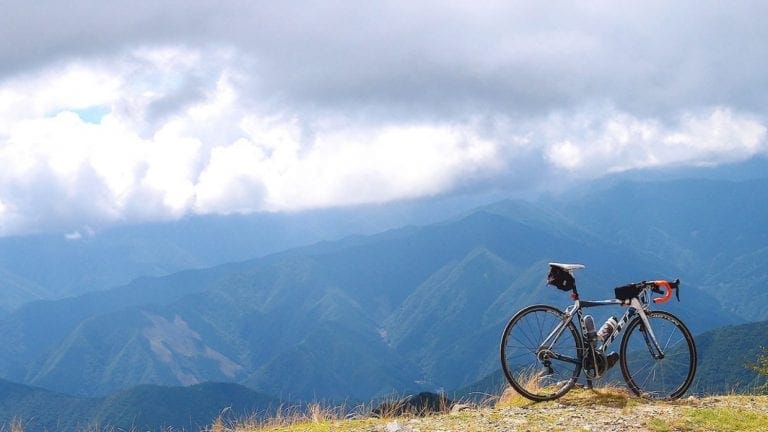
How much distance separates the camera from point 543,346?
1179 cm

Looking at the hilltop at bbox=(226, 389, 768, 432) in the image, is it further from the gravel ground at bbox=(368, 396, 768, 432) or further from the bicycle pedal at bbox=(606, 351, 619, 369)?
the bicycle pedal at bbox=(606, 351, 619, 369)

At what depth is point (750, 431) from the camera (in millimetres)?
9336

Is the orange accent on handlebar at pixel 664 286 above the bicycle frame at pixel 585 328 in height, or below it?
above

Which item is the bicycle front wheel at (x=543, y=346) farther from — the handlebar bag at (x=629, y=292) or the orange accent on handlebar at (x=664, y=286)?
the orange accent on handlebar at (x=664, y=286)

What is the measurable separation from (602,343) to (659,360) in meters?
1.24

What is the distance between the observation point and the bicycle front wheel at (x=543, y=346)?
37.8ft

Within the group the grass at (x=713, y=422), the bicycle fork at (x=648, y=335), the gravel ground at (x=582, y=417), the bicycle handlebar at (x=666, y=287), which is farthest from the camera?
the bicycle fork at (x=648, y=335)

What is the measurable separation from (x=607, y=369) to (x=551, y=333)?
1043mm

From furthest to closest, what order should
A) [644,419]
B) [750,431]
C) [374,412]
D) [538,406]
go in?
[374,412], [538,406], [644,419], [750,431]

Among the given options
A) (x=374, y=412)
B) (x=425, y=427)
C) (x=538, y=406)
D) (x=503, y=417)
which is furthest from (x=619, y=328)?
(x=374, y=412)

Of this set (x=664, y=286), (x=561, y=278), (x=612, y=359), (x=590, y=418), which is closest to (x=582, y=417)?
(x=590, y=418)

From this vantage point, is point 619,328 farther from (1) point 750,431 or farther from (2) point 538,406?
(1) point 750,431

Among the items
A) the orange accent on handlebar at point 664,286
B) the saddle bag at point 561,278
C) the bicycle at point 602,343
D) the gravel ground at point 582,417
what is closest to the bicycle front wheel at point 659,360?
the bicycle at point 602,343

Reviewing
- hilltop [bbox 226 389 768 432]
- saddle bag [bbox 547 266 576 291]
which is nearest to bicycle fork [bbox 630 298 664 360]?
hilltop [bbox 226 389 768 432]
